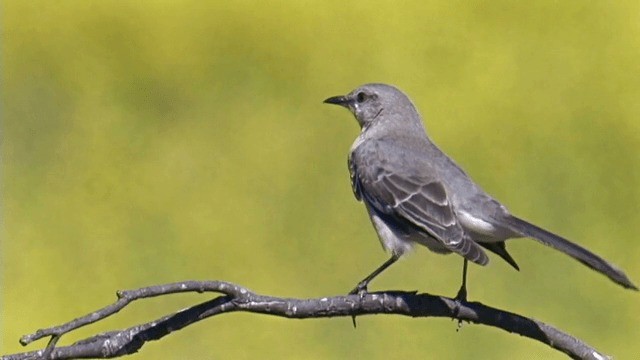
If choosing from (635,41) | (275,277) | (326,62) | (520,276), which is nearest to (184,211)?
(275,277)

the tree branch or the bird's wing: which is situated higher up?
the bird's wing

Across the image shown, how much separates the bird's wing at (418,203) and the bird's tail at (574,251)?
0.15 m

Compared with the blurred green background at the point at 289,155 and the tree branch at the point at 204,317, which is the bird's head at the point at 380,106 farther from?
the blurred green background at the point at 289,155

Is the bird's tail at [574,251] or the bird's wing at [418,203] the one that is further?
the bird's wing at [418,203]

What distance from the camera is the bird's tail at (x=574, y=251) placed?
2980 mm

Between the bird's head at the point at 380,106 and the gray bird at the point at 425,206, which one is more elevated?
the bird's head at the point at 380,106

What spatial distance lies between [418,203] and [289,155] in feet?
14.2

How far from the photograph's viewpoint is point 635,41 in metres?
9.09

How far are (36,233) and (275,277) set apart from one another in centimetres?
162

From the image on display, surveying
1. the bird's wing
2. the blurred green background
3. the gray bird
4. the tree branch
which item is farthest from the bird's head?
the blurred green background

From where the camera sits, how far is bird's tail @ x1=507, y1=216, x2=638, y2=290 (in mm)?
2980

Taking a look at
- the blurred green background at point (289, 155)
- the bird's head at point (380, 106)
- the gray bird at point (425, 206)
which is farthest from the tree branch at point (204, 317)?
the blurred green background at point (289, 155)

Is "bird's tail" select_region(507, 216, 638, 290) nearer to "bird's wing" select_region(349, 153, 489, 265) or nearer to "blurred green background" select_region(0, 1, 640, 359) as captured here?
"bird's wing" select_region(349, 153, 489, 265)

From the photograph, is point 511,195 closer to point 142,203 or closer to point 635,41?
point 635,41
